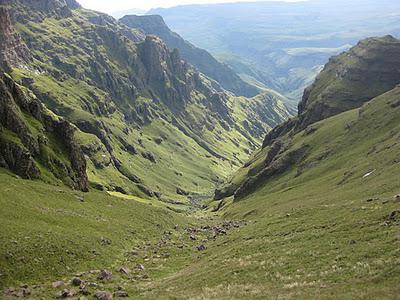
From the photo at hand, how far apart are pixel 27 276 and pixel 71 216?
31.4 meters

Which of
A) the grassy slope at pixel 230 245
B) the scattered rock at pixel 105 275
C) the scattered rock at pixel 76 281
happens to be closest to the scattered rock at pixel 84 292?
the grassy slope at pixel 230 245

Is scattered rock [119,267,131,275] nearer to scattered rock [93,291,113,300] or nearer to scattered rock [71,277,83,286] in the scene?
scattered rock [71,277,83,286]

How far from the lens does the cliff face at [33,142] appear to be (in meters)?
99.5

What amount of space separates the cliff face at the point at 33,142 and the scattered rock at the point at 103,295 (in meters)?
59.6

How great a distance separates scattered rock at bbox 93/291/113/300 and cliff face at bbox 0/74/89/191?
59.6 meters

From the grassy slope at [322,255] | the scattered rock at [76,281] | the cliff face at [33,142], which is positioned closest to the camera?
the grassy slope at [322,255]

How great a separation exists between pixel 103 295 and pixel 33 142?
72881 millimetres

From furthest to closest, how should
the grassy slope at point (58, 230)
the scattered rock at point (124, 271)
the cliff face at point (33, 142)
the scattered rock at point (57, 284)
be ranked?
the cliff face at point (33, 142)
the scattered rock at point (124, 271)
the grassy slope at point (58, 230)
the scattered rock at point (57, 284)

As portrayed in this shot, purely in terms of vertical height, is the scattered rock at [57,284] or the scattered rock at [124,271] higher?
the scattered rock at [57,284]

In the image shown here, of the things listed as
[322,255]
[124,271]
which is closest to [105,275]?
[124,271]

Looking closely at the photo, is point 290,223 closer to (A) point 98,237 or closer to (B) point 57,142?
(A) point 98,237

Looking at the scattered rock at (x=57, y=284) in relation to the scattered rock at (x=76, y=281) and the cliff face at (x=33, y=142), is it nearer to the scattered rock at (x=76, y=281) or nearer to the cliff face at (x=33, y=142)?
the scattered rock at (x=76, y=281)

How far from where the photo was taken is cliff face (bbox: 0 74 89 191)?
9950 centimetres

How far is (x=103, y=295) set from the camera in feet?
153
